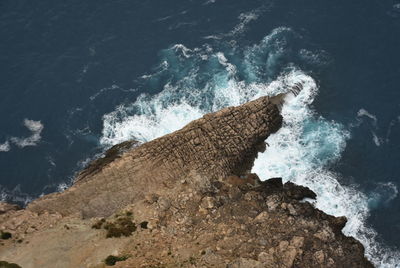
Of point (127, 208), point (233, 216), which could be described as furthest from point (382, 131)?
point (127, 208)

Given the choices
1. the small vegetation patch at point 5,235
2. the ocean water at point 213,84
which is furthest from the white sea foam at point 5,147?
the small vegetation patch at point 5,235

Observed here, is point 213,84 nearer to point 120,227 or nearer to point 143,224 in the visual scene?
point 143,224

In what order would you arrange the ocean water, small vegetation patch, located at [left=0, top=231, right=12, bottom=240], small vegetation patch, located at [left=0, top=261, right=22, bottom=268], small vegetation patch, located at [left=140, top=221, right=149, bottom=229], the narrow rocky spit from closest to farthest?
small vegetation patch, located at [left=0, top=261, right=22, bottom=268] < the narrow rocky spit < small vegetation patch, located at [left=140, top=221, right=149, bottom=229] < small vegetation patch, located at [left=0, top=231, right=12, bottom=240] < the ocean water

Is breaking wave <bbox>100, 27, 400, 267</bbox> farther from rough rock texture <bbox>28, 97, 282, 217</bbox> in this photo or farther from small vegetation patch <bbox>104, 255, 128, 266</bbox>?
small vegetation patch <bbox>104, 255, 128, 266</bbox>

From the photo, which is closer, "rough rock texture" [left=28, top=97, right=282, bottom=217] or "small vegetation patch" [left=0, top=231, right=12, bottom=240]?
"small vegetation patch" [left=0, top=231, right=12, bottom=240]

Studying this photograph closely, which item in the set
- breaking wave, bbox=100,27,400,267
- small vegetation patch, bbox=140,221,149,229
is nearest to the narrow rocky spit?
small vegetation patch, bbox=140,221,149,229

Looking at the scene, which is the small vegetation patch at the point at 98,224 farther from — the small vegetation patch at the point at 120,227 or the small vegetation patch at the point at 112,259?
the small vegetation patch at the point at 112,259

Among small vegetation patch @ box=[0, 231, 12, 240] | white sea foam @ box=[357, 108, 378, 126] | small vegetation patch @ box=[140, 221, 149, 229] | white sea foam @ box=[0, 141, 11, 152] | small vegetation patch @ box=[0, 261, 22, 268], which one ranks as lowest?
white sea foam @ box=[357, 108, 378, 126]

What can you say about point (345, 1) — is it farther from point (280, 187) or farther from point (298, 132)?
point (280, 187)
